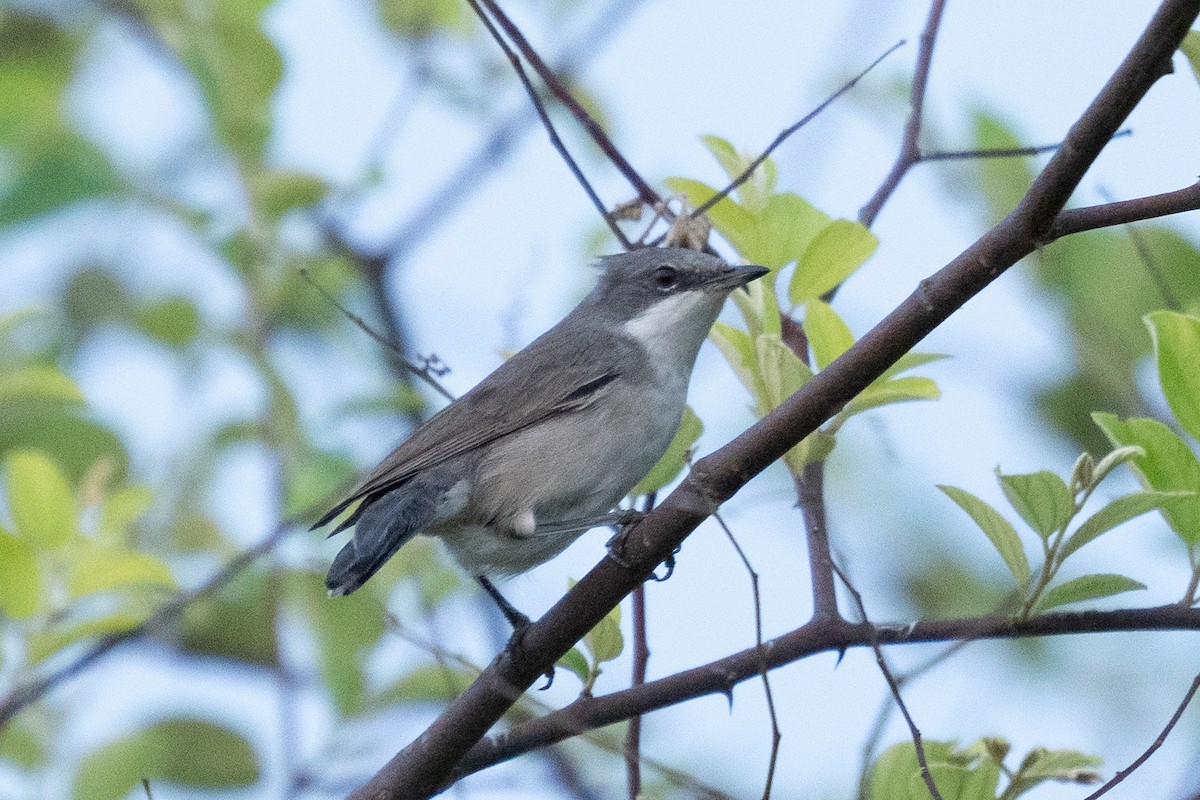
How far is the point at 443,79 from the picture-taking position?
18.2 feet

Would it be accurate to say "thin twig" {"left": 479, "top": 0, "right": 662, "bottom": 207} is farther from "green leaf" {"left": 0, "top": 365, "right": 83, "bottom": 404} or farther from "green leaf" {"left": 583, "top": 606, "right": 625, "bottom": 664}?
"green leaf" {"left": 0, "top": 365, "right": 83, "bottom": 404}

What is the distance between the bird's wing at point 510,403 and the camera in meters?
4.09

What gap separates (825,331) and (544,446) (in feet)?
5.13

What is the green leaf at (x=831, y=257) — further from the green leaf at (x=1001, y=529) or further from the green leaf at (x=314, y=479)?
the green leaf at (x=314, y=479)

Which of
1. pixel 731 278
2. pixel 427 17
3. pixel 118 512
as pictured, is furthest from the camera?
pixel 427 17

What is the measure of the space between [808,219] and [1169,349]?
34.2 inches

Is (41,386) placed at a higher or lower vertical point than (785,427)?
higher

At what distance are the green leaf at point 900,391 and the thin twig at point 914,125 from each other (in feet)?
1.94

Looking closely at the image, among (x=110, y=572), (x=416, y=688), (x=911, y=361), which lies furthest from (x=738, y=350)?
(x=110, y=572)

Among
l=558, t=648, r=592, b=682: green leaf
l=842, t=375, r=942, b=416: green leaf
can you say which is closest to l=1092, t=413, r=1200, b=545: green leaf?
l=842, t=375, r=942, b=416: green leaf

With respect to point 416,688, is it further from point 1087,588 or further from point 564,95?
point 1087,588

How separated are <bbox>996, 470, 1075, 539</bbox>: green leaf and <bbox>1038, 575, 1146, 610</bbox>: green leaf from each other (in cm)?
10

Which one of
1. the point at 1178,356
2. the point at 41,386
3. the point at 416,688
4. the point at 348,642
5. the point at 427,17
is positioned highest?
the point at 427,17

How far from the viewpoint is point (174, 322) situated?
521 cm
